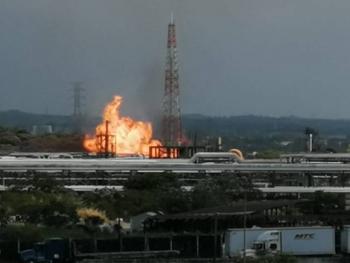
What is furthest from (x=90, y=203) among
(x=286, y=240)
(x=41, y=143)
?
(x=41, y=143)

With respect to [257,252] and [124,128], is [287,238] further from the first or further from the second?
[124,128]

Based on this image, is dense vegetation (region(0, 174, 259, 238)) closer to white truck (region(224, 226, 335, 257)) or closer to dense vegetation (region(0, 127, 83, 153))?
white truck (region(224, 226, 335, 257))

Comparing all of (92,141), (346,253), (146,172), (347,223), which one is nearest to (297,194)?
(146,172)

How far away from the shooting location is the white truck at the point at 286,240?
21.2 meters

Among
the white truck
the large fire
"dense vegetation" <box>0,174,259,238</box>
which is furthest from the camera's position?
the large fire

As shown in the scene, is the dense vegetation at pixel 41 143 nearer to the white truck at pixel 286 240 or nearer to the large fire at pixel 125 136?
the large fire at pixel 125 136

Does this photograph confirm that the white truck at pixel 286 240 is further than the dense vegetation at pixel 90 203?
No

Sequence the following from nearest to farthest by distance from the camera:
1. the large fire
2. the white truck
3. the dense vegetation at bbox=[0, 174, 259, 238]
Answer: the white truck, the dense vegetation at bbox=[0, 174, 259, 238], the large fire

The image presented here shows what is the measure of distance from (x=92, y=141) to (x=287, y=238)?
49.2 meters

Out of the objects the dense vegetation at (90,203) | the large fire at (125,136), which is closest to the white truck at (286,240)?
the dense vegetation at (90,203)

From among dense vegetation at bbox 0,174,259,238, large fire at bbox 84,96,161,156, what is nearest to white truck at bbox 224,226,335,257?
dense vegetation at bbox 0,174,259,238

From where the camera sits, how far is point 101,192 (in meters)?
33.5

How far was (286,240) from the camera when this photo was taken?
21562 millimetres

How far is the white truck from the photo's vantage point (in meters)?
21.2
